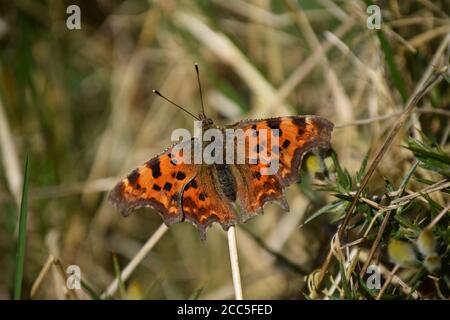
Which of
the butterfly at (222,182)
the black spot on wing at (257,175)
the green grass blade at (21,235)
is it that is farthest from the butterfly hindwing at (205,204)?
the green grass blade at (21,235)

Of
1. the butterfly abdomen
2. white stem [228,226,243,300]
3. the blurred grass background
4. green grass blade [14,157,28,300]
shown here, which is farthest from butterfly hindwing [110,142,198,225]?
the blurred grass background

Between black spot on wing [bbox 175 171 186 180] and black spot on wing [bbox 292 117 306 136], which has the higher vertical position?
black spot on wing [bbox 292 117 306 136]

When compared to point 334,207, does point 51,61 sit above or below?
above

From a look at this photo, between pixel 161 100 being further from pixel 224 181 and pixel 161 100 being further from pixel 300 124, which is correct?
pixel 300 124

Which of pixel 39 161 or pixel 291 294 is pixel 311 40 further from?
pixel 39 161

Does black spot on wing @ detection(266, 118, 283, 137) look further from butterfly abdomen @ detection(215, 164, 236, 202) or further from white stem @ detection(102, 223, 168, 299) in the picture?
white stem @ detection(102, 223, 168, 299)

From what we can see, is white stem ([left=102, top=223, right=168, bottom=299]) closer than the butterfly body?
No

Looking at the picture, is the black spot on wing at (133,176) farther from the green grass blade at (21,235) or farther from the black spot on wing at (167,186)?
the green grass blade at (21,235)
